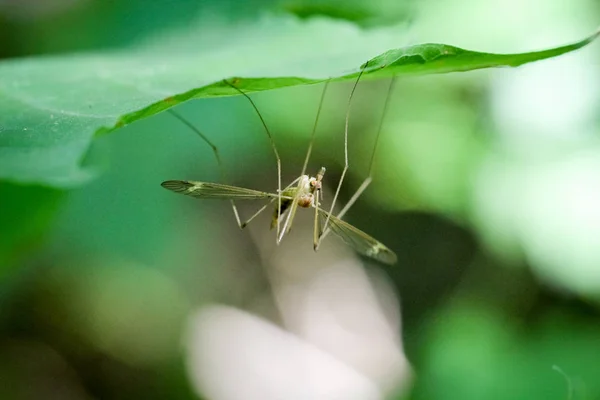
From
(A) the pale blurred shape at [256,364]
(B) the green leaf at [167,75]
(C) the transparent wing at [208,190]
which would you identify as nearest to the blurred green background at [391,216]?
(A) the pale blurred shape at [256,364]

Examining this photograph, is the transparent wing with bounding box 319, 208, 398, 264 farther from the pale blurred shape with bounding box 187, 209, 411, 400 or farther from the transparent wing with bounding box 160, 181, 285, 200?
the pale blurred shape with bounding box 187, 209, 411, 400

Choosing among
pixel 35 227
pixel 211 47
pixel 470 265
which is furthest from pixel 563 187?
pixel 35 227

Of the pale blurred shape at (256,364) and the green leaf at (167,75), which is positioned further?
the pale blurred shape at (256,364)

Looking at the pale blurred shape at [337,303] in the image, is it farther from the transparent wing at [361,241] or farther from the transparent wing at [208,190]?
the transparent wing at [208,190]

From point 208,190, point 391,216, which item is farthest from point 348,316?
point 208,190

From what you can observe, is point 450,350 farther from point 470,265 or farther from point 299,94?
point 299,94

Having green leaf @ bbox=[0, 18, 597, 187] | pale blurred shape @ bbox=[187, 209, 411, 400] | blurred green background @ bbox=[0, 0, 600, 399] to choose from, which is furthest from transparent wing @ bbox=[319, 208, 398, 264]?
pale blurred shape @ bbox=[187, 209, 411, 400]
